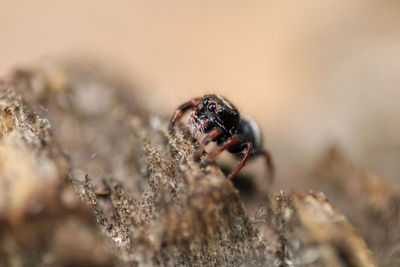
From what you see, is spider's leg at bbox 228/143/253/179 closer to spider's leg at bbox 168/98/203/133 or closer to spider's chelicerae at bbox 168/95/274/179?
spider's chelicerae at bbox 168/95/274/179

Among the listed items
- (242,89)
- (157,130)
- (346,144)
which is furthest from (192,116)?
(242,89)

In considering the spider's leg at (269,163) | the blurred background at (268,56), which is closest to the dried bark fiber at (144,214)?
the spider's leg at (269,163)

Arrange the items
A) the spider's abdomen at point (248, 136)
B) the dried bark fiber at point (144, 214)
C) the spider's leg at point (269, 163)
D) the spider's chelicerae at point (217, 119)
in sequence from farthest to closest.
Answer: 1. the spider's leg at point (269, 163)
2. the spider's abdomen at point (248, 136)
3. the spider's chelicerae at point (217, 119)
4. the dried bark fiber at point (144, 214)

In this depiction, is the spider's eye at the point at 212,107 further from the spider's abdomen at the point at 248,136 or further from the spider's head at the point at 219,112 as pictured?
the spider's abdomen at the point at 248,136

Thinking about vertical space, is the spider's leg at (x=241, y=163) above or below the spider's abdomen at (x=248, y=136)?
above

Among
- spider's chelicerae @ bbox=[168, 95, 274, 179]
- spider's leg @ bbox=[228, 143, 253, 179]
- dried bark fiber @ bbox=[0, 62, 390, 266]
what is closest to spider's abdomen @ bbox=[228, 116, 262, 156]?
spider's chelicerae @ bbox=[168, 95, 274, 179]

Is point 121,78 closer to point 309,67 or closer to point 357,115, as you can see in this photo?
point 357,115
